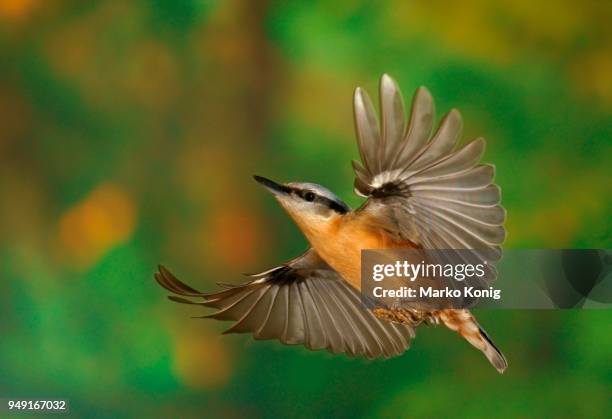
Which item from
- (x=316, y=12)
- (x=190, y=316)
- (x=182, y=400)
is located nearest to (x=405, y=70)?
(x=316, y=12)

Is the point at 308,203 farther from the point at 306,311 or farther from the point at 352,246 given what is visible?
the point at 306,311

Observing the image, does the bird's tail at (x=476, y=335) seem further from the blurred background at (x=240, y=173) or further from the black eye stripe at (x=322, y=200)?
the black eye stripe at (x=322, y=200)

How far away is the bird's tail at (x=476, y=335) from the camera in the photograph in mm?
1740

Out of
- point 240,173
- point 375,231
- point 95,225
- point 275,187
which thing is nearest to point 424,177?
point 375,231

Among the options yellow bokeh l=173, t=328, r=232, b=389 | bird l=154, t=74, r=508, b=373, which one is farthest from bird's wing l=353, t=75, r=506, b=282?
yellow bokeh l=173, t=328, r=232, b=389

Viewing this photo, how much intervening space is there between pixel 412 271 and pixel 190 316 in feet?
1.55

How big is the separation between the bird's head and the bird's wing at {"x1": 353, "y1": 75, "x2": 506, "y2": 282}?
62 mm

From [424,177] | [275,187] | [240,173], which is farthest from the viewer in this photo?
A: [240,173]

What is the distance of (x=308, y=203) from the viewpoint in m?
1.64

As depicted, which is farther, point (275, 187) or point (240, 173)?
point (240, 173)

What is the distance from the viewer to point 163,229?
1823 millimetres

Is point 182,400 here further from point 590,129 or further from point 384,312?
point 590,129

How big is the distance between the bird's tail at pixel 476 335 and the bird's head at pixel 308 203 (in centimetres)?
32

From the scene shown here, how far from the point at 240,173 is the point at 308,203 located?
236 mm
